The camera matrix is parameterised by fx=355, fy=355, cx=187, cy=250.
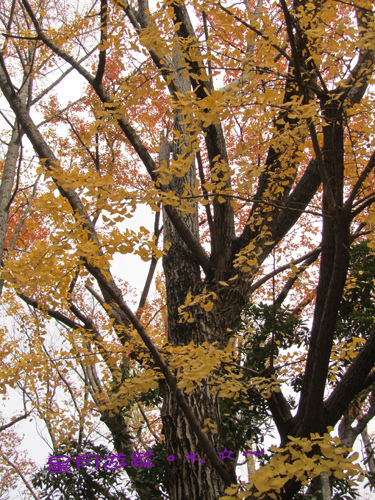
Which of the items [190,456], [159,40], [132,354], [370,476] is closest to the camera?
[159,40]

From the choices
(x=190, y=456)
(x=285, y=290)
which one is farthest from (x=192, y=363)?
(x=285, y=290)

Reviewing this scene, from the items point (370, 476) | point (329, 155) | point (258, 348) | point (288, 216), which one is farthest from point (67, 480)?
point (329, 155)

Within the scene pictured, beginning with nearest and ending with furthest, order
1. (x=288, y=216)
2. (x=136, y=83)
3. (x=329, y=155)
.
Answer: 1. (x=136, y=83)
2. (x=329, y=155)
3. (x=288, y=216)

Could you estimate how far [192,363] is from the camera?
1931 millimetres

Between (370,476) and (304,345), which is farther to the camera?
(304,345)

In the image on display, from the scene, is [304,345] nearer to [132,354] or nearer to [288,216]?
[288,216]

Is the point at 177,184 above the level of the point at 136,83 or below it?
above

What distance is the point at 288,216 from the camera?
353 cm

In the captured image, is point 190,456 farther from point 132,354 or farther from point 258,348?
point 258,348

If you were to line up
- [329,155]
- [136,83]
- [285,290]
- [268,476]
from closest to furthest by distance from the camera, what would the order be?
[268,476]
[136,83]
[329,155]
[285,290]

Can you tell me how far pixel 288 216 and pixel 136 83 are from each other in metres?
2.16

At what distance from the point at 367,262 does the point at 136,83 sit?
3171mm


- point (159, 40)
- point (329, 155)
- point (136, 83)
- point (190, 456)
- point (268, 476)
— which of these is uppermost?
point (136, 83)

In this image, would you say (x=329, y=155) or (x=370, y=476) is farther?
(x=370, y=476)
